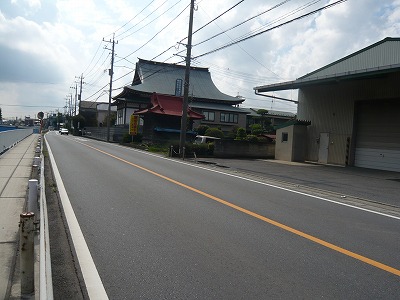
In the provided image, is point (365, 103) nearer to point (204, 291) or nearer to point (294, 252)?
point (294, 252)

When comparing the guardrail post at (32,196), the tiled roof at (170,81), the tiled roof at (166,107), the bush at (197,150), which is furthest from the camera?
the tiled roof at (170,81)

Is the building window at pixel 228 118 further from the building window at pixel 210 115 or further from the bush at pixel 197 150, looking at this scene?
the bush at pixel 197 150

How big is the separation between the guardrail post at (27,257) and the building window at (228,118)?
5505 cm

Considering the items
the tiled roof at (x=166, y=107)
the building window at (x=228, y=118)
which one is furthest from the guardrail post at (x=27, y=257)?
the building window at (x=228, y=118)

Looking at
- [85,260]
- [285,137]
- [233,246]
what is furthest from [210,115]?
[85,260]

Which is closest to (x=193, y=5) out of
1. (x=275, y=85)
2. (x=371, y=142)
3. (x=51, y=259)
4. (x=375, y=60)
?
(x=275, y=85)

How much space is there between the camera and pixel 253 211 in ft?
26.2

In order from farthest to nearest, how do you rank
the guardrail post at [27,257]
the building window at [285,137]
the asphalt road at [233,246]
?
the building window at [285,137] < the asphalt road at [233,246] < the guardrail post at [27,257]

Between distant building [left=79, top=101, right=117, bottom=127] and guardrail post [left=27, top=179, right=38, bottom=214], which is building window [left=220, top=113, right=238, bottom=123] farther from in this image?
guardrail post [left=27, top=179, right=38, bottom=214]

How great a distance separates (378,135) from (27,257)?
23.0 meters

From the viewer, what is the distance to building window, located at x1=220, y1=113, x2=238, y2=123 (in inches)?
2310

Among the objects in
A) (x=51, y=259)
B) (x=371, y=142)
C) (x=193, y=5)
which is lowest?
(x=51, y=259)

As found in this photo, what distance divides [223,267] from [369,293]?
5.43 feet

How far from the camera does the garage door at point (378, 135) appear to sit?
21906mm
